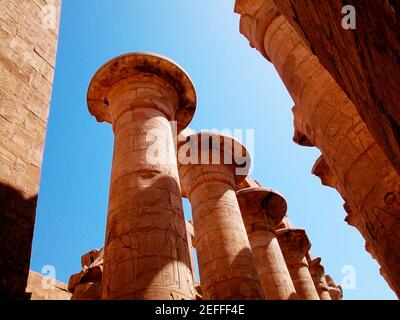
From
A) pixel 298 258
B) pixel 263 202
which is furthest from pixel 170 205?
pixel 298 258

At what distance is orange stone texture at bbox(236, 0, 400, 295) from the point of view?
370cm

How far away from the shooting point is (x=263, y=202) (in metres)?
13.0

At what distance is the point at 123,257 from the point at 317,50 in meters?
3.71

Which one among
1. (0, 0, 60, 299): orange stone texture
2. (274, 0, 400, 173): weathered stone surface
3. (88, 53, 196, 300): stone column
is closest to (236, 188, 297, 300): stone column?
(88, 53, 196, 300): stone column

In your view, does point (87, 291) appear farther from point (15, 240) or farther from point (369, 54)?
point (369, 54)

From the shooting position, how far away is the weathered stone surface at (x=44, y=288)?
38.8 feet

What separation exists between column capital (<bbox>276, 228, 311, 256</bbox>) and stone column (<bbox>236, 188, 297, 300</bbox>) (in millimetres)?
1806

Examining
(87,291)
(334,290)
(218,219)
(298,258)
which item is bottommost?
(87,291)

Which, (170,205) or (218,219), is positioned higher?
(218,219)

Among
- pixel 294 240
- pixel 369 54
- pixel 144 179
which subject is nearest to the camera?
pixel 369 54

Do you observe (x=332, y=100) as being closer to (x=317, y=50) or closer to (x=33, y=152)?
(x=317, y=50)

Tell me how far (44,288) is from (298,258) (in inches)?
361

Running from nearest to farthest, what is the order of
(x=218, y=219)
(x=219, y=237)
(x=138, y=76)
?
(x=138, y=76)
(x=219, y=237)
(x=218, y=219)
